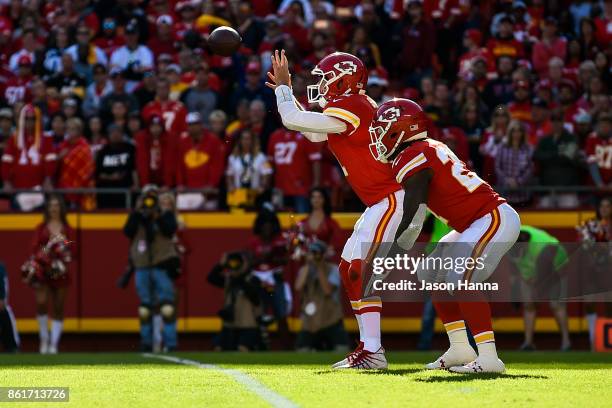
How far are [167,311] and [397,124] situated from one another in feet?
20.4

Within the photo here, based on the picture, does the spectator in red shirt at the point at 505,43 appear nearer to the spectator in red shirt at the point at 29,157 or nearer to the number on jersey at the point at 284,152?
the number on jersey at the point at 284,152

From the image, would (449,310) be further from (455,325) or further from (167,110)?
(167,110)

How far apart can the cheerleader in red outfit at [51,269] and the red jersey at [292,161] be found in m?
2.50

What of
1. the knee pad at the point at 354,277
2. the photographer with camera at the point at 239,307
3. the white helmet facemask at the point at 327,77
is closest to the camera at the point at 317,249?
the photographer with camera at the point at 239,307

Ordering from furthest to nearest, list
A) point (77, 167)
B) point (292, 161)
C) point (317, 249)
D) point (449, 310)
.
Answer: point (77, 167)
point (292, 161)
point (317, 249)
point (449, 310)

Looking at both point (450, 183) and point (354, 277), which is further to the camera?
point (354, 277)

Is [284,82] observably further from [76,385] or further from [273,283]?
[273,283]

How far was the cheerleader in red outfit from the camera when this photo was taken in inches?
585

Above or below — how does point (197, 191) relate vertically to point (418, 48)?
below

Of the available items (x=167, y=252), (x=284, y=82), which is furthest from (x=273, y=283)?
(x=284, y=82)

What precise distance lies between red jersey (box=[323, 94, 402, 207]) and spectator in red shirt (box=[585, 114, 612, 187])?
6440mm

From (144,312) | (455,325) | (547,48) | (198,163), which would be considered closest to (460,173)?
(455,325)

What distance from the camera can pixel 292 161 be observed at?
15727mm

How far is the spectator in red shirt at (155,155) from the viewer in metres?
15.9
